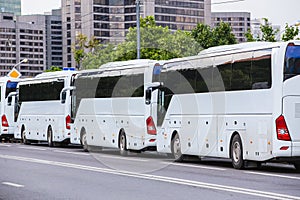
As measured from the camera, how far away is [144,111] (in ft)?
94.8

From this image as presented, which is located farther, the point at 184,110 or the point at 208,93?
the point at 184,110

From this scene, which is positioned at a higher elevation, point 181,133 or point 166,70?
point 166,70

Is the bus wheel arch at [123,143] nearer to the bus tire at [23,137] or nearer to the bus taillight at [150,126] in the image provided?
the bus taillight at [150,126]

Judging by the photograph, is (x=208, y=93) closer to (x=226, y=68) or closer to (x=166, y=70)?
(x=226, y=68)

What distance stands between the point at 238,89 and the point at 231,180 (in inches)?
179

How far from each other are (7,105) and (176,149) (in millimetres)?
23081

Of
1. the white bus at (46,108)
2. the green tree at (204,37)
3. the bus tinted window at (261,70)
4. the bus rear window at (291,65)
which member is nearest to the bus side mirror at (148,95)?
the bus tinted window at (261,70)

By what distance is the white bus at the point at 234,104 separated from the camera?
20.0m

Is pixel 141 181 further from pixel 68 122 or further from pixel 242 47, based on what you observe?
pixel 68 122

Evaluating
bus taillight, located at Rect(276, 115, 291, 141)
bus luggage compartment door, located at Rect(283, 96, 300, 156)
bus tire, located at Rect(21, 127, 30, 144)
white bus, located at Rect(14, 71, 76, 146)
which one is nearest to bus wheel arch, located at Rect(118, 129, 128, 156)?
white bus, located at Rect(14, 71, 76, 146)

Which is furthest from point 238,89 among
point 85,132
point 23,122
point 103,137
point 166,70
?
point 23,122

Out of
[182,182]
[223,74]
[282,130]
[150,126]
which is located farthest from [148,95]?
→ [182,182]

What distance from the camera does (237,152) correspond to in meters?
22.2

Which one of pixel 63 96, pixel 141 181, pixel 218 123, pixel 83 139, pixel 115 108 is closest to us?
pixel 141 181
